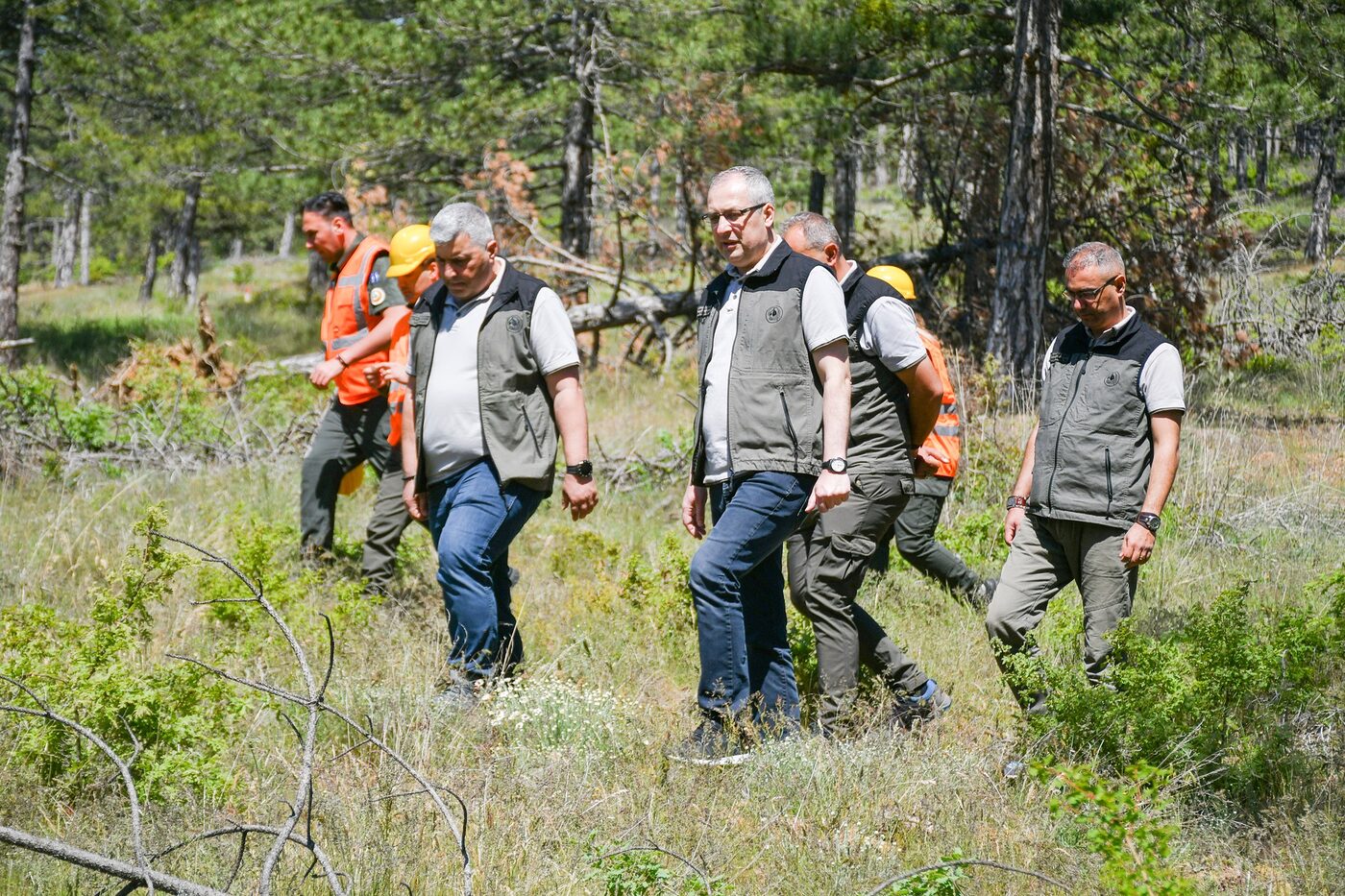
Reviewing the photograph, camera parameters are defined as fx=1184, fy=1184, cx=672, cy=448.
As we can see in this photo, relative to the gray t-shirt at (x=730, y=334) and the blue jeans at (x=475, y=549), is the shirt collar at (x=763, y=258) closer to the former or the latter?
the gray t-shirt at (x=730, y=334)

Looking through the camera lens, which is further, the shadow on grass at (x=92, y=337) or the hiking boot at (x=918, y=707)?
the shadow on grass at (x=92, y=337)

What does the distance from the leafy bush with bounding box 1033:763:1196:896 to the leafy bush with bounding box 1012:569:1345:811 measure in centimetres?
64

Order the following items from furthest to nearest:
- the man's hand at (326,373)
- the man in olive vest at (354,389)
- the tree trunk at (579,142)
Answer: the tree trunk at (579,142)
the man in olive vest at (354,389)
the man's hand at (326,373)

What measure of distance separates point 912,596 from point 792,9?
7317mm

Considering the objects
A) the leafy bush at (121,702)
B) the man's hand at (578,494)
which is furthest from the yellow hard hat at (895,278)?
the leafy bush at (121,702)

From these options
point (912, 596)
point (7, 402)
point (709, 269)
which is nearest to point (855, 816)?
point (912, 596)

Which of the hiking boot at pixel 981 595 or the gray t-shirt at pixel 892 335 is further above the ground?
the gray t-shirt at pixel 892 335

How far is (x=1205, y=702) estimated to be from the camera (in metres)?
3.92

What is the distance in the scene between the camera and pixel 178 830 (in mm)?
3430

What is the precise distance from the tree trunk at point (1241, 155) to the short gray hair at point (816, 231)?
7274mm

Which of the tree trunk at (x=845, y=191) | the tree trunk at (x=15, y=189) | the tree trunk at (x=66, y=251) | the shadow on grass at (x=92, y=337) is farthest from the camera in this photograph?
the tree trunk at (x=66, y=251)

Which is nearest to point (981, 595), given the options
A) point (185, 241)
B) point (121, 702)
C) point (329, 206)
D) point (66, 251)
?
point (329, 206)

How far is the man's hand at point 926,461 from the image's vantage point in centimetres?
472

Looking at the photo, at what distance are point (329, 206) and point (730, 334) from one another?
301 centimetres
